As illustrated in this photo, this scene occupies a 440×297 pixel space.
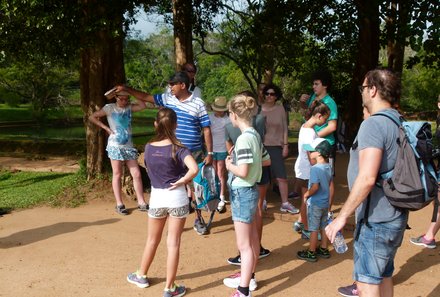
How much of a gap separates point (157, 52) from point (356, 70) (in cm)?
3804

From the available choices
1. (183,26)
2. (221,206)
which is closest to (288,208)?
(221,206)

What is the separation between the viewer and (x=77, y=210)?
6789 millimetres

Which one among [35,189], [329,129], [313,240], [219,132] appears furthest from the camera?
[35,189]

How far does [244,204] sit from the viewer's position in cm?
380

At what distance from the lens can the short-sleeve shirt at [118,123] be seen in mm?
6422

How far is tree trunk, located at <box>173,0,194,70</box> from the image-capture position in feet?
32.9

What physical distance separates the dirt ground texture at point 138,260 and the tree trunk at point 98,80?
125 centimetres

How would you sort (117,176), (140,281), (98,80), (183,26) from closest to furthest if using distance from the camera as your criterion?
(140,281) → (117,176) → (98,80) → (183,26)

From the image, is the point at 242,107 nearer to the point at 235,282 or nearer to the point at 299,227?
the point at 235,282

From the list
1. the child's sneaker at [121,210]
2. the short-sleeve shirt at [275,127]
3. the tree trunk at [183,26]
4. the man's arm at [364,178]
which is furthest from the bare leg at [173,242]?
the tree trunk at [183,26]

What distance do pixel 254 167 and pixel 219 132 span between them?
3095mm

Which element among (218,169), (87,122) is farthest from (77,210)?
(218,169)

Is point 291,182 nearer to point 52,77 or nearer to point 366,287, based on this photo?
point 366,287

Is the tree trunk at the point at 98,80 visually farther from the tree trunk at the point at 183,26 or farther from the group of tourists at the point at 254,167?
the tree trunk at the point at 183,26
